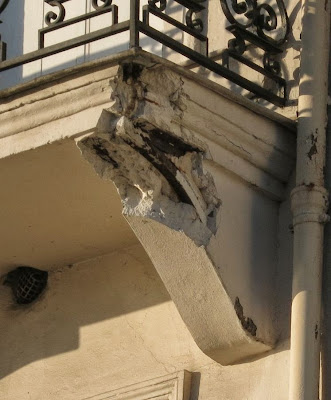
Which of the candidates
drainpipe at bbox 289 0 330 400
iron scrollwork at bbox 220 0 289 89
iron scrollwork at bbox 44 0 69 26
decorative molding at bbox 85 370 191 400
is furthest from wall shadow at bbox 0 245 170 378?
iron scrollwork at bbox 44 0 69 26

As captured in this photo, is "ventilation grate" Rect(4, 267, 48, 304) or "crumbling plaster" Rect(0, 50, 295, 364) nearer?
"crumbling plaster" Rect(0, 50, 295, 364)

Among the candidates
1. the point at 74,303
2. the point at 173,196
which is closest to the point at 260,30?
the point at 173,196

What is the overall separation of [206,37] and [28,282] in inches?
54.1

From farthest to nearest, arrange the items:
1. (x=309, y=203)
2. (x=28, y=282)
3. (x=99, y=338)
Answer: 1. (x=28, y=282)
2. (x=99, y=338)
3. (x=309, y=203)

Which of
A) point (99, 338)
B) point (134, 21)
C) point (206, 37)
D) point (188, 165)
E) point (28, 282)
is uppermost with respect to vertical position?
point (206, 37)

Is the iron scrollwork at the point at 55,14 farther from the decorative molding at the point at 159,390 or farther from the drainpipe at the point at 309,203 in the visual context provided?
the decorative molding at the point at 159,390

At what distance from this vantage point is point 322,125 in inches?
258

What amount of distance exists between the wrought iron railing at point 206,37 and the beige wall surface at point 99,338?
0.86 meters

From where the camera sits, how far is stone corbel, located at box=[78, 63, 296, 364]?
6.16 m

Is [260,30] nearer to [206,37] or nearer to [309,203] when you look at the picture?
[206,37]

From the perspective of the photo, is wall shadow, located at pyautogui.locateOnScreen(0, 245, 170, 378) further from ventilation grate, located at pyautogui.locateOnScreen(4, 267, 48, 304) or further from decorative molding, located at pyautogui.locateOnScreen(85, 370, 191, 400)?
decorative molding, located at pyautogui.locateOnScreen(85, 370, 191, 400)

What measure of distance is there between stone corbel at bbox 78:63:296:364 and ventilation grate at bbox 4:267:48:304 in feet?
3.32

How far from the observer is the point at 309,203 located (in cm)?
642

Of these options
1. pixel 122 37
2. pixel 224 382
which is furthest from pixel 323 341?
pixel 122 37
